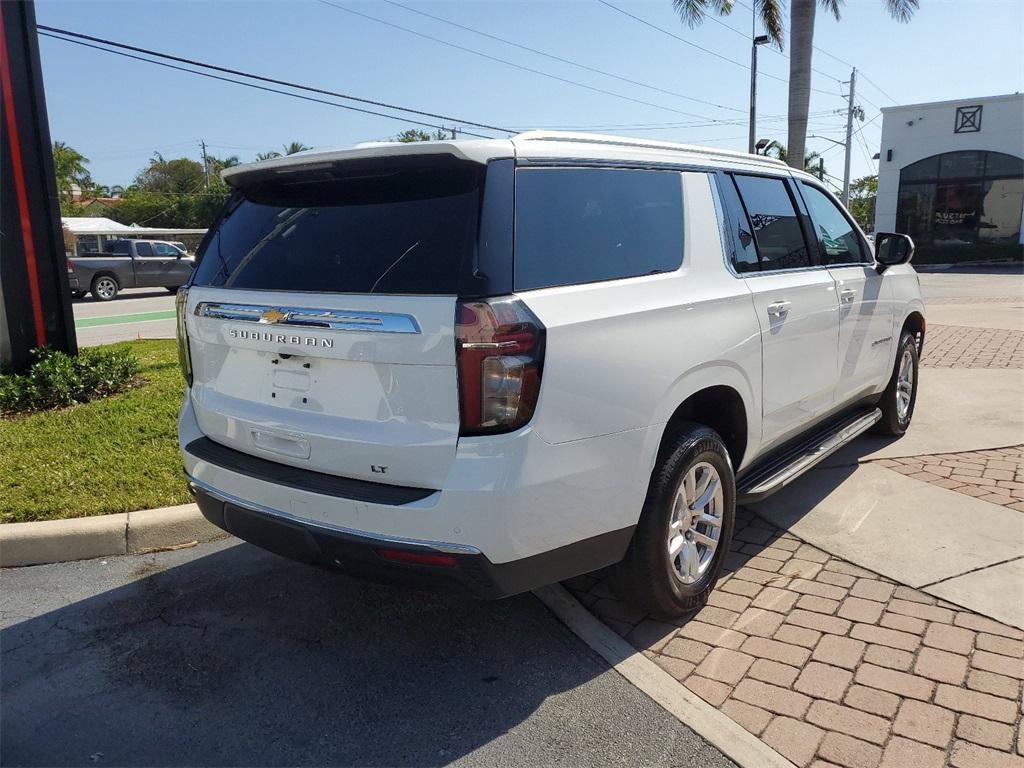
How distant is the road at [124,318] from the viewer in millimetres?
13742

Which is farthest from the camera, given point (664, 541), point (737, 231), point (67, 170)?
point (67, 170)

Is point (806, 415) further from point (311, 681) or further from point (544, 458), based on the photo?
point (311, 681)

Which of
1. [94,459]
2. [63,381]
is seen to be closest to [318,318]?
[94,459]

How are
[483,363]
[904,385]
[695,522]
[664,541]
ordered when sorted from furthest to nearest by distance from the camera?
[904,385] < [695,522] < [664,541] < [483,363]

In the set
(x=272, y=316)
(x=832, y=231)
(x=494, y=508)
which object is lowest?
(x=494, y=508)

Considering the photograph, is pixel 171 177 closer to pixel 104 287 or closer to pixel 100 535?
pixel 104 287

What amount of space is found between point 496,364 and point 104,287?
Answer: 77.6 feet

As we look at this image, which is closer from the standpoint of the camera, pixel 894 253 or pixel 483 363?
pixel 483 363

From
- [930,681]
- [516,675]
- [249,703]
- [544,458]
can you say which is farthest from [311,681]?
[930,681]

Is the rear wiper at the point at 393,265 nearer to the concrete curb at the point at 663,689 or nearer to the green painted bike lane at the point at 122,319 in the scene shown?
the concrete curb at the point at 663,689

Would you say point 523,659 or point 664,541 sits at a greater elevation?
point 664,541

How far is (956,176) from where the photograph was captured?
1305 inches

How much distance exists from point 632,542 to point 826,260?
2.54m

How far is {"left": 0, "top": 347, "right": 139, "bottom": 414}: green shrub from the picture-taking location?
6.24 metres
